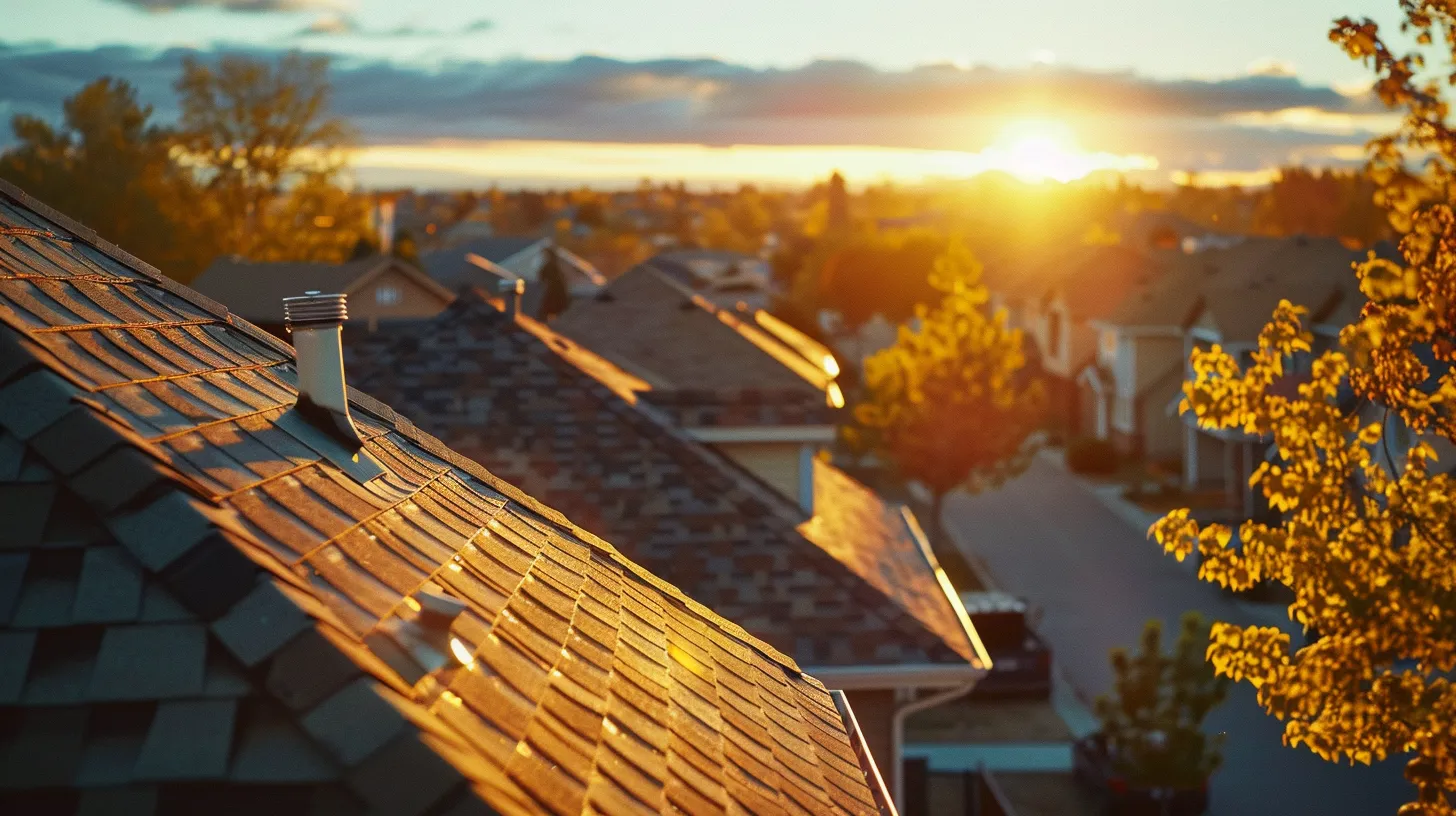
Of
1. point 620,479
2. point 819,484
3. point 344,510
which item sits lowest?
point 819,484

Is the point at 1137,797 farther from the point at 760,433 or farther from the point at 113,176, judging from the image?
the point at 113,176

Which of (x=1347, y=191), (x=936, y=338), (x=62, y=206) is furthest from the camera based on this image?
(x=1347, y=191)

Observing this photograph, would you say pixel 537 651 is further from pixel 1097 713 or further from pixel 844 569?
pixel 1097 713

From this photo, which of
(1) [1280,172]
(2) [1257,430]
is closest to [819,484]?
(2) [1257,430]

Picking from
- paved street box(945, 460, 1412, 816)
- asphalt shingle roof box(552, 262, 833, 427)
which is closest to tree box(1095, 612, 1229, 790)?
paved street box(945, 460, 1412, 816)

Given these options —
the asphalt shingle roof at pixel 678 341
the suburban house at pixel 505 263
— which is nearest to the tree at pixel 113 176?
the suburban house at pixel 505 263

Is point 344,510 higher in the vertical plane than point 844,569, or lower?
higher
